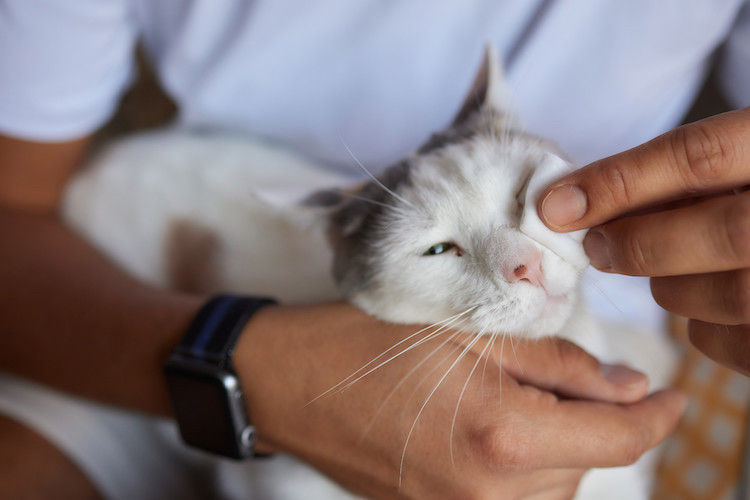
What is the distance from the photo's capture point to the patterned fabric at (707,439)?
4.09 ft

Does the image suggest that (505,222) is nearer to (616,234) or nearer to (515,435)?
(616,234)

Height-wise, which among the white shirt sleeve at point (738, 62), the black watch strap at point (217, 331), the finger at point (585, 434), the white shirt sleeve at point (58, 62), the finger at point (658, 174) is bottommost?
the black watch strap at point (217, 331)

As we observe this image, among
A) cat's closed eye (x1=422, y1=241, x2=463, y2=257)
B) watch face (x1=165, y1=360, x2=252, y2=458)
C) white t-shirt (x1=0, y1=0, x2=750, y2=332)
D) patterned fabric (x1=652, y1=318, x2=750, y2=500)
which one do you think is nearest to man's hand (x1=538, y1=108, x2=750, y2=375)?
cat's closed eye (x1=422, y1=241, x2=463, y2=257)

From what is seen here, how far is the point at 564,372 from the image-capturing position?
82 centimetres

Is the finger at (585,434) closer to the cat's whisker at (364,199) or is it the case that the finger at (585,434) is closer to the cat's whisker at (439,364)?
the cat's whisker at (439,364)

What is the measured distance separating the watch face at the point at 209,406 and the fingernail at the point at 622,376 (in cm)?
63

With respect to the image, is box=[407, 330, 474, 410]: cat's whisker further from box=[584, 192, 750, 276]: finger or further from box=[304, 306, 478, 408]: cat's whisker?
box=[584, 192, 750, 276]: finger

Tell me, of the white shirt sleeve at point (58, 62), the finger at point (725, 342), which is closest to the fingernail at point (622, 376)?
the finger at point (725, 342)

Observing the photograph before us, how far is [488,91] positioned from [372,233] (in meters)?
0.34

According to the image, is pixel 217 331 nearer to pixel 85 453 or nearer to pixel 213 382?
pixel 213 382

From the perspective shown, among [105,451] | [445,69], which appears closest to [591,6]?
[445,69]

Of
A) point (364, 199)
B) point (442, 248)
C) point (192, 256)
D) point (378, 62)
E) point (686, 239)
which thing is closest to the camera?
point (686, 239)

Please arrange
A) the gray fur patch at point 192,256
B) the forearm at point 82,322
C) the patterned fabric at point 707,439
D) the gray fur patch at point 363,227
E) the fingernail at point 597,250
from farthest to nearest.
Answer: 1. the gray fur patch at point 192,256
2. the patterned fabric at point 707,439
3. the forearm at point 82,322
4. the gray fur patch at point 363,227
5. the fingernail at point 597,250

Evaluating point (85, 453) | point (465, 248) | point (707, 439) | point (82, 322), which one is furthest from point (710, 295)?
point (85, 453)
